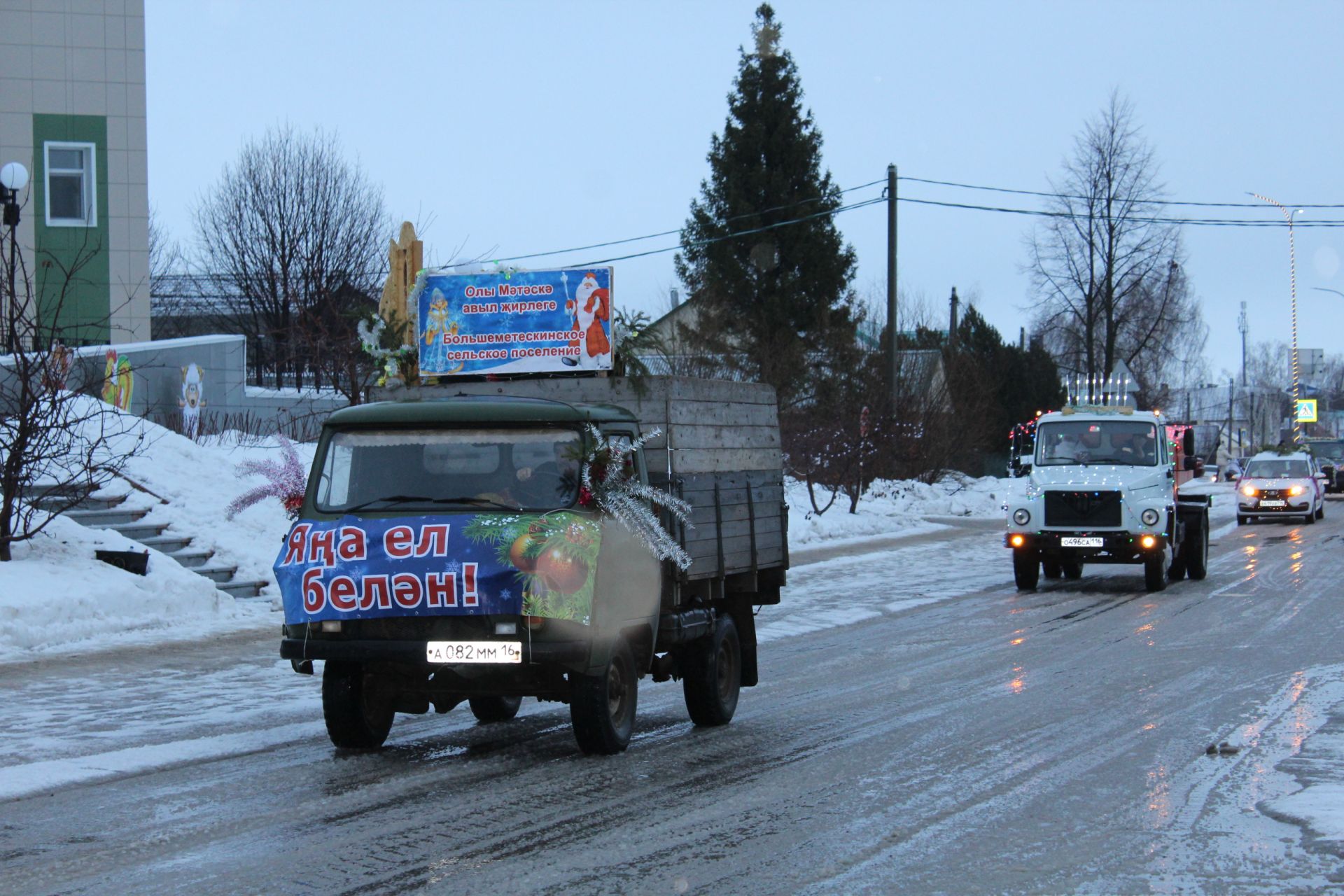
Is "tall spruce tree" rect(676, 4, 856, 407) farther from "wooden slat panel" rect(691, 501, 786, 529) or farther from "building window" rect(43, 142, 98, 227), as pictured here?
"wooden slat panel" rect(691, 501, 786, 529)

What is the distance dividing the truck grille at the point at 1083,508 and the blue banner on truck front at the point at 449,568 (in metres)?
13.2

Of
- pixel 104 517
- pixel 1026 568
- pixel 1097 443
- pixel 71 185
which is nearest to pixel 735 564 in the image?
pixel 104 517

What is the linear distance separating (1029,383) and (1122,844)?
5435 centimetres

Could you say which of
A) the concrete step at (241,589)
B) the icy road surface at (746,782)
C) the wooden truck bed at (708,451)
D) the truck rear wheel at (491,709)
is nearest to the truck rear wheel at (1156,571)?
the icy road surface at (746,782)

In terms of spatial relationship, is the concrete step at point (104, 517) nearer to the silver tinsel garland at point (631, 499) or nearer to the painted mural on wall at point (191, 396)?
the painted mural on wall at point (191, 396)

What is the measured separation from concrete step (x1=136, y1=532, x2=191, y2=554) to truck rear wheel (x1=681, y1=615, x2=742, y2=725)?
953 cm

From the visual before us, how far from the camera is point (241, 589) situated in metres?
17.0

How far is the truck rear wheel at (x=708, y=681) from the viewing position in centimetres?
980

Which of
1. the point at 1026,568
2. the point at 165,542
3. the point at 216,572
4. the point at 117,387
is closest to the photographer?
the point at 216,572

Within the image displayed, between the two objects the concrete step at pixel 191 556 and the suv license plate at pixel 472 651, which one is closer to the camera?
the suv license plate at pixel 472 651

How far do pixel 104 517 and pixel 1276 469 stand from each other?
29.6 meters

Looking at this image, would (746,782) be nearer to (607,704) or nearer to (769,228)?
(607,704)

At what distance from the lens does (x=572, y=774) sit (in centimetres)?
816

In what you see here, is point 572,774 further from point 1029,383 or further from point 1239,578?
point 1029,383
